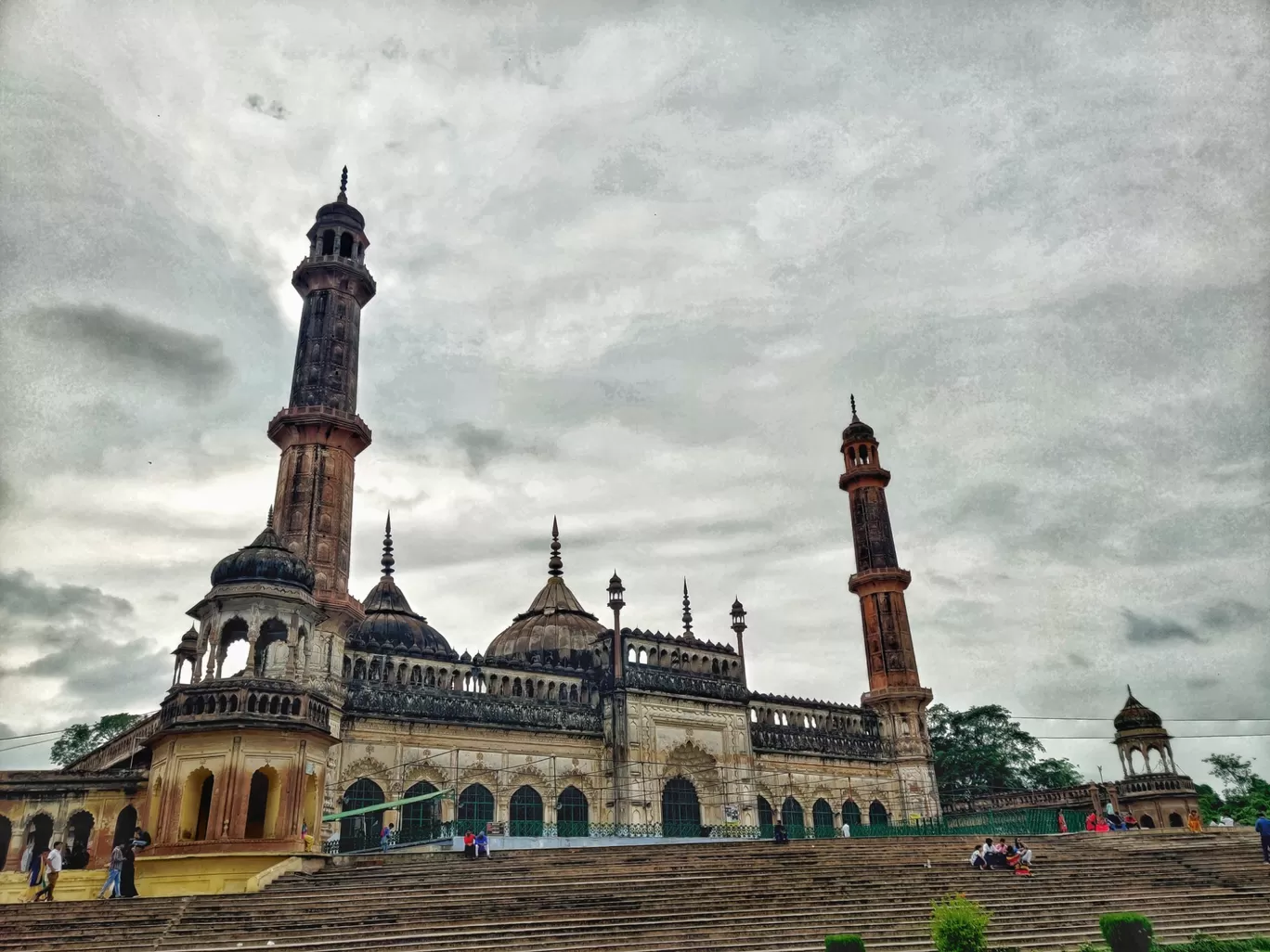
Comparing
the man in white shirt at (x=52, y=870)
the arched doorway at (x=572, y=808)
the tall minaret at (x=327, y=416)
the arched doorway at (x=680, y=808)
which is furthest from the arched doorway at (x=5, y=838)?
the arched doorway at (x=680, y=808)

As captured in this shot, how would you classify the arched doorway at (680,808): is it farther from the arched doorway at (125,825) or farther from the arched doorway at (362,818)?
the arched doorway at (125,825)

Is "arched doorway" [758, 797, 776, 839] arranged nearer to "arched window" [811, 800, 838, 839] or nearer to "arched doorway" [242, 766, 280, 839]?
"arched window" [811, 800, 838, 839]

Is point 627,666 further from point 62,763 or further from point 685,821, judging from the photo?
point 62,763

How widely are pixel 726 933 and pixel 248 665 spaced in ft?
42.4

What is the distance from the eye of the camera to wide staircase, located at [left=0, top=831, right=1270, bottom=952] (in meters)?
14.4

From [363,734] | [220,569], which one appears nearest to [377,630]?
[363,734]

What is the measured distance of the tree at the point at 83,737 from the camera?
4981cm

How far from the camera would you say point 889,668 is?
4378 cm

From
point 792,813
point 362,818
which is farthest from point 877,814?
point 362,818

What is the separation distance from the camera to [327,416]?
102 feet

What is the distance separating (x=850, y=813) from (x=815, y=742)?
337 centimetres

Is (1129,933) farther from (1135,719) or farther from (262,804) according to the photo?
(1135,719)

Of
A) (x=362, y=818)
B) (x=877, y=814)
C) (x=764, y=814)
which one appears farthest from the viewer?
(x=877, y=814)

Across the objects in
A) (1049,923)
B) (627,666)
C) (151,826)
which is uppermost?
(627,666)
